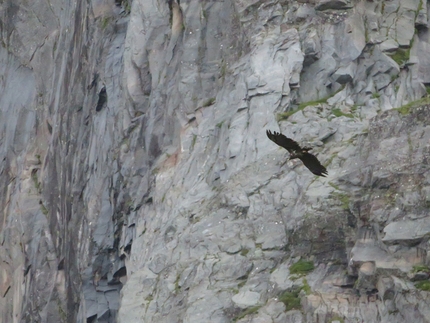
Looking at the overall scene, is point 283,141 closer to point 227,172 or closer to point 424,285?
point 424,285

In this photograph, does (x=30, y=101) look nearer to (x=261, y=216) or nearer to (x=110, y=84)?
(x=110, y=84)

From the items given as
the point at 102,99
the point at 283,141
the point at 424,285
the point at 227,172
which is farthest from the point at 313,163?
the point at 102,99

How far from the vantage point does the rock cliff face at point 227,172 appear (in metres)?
28.9

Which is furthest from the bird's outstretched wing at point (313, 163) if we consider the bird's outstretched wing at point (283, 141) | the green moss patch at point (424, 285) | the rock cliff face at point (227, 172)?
the green moss patch at point (424, 285)

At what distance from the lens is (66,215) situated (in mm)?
44312

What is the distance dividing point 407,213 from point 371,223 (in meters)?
0.86

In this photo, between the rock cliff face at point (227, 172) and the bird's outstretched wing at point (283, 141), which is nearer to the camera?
the bird's outstretched wing at point (283, 141)

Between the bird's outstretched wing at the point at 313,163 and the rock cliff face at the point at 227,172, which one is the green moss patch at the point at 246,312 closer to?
the rock cliff face at the point at 227,172

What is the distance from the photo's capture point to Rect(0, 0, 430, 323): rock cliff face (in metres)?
28.9

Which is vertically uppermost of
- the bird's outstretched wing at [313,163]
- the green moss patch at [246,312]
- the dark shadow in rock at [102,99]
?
the bird's outstretched wing at [313,163]

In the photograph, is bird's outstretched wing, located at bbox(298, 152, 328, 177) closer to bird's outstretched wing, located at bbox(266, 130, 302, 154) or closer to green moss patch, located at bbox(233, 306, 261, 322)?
bird's outstretched wing, located at bbox(266, 130, 302, 154)

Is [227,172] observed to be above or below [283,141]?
below

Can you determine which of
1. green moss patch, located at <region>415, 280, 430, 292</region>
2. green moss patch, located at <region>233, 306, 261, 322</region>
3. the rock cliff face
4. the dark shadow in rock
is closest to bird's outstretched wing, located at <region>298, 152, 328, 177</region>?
the rock cliff face

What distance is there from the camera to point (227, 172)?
33.9 m
